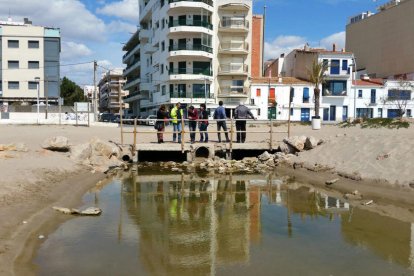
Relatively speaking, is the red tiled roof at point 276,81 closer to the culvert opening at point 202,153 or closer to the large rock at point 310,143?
the culvert opening at point 202,153

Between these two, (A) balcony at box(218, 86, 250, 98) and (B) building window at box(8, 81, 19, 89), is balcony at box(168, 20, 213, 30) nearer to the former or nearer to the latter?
(A) balcony at box(218, 86, 250, 98)

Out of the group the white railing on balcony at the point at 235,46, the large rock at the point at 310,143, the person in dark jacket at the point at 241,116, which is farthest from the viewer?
the white railing on balcony at the point at 235,46

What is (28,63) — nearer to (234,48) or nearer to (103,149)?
(234,48)

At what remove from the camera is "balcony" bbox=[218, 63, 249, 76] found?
55500 mm

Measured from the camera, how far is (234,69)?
184ft

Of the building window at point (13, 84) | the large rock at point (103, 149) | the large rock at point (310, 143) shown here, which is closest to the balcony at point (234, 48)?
the building window at point (13, 84)

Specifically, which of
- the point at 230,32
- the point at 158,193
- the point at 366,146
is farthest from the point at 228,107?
the point at 158,193

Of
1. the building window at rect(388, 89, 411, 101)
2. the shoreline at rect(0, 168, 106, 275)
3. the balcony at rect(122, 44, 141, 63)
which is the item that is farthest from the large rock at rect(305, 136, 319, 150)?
the balcony at rect(122, 44, 141, 63)

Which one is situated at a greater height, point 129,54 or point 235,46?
point 129,54

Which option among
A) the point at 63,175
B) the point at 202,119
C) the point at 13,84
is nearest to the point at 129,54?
the point at 13,84

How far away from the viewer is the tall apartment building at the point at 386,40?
60.2 meters

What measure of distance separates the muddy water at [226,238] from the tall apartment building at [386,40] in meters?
53.7

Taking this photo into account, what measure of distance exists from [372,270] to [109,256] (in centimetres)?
431

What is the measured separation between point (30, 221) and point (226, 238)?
393 centimetres
